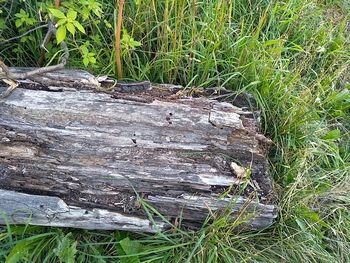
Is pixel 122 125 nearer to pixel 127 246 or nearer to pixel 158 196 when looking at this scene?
pixel 158 196

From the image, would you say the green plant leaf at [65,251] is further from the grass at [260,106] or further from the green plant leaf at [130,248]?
the green plant leaf at [130,248]

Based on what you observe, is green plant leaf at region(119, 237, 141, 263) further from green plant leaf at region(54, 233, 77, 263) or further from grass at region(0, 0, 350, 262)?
green plant leaf at region(54, 233, 77, 263)

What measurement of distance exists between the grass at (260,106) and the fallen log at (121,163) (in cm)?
11

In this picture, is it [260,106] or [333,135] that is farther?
[333,135]

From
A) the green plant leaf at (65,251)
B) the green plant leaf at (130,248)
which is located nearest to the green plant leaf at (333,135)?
the green plant leaf at (130,248)

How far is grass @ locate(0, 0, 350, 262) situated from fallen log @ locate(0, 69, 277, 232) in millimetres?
112

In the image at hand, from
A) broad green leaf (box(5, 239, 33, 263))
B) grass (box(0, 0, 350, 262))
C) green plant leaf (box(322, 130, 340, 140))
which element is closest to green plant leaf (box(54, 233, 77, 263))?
grass (box(0, 0, 350, 262))

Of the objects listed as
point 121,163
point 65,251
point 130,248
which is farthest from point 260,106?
point 65,251

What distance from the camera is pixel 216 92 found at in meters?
2.36

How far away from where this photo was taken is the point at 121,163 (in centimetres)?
203

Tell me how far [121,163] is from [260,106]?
87cm

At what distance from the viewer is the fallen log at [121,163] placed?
6.60 ft

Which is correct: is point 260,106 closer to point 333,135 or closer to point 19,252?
point 333,135

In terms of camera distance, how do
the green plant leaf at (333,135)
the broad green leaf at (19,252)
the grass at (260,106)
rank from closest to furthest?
1. the broad green leaf at (19,252)
2. the grass at (260,106)
3. the green plant leaf at (333,135)
